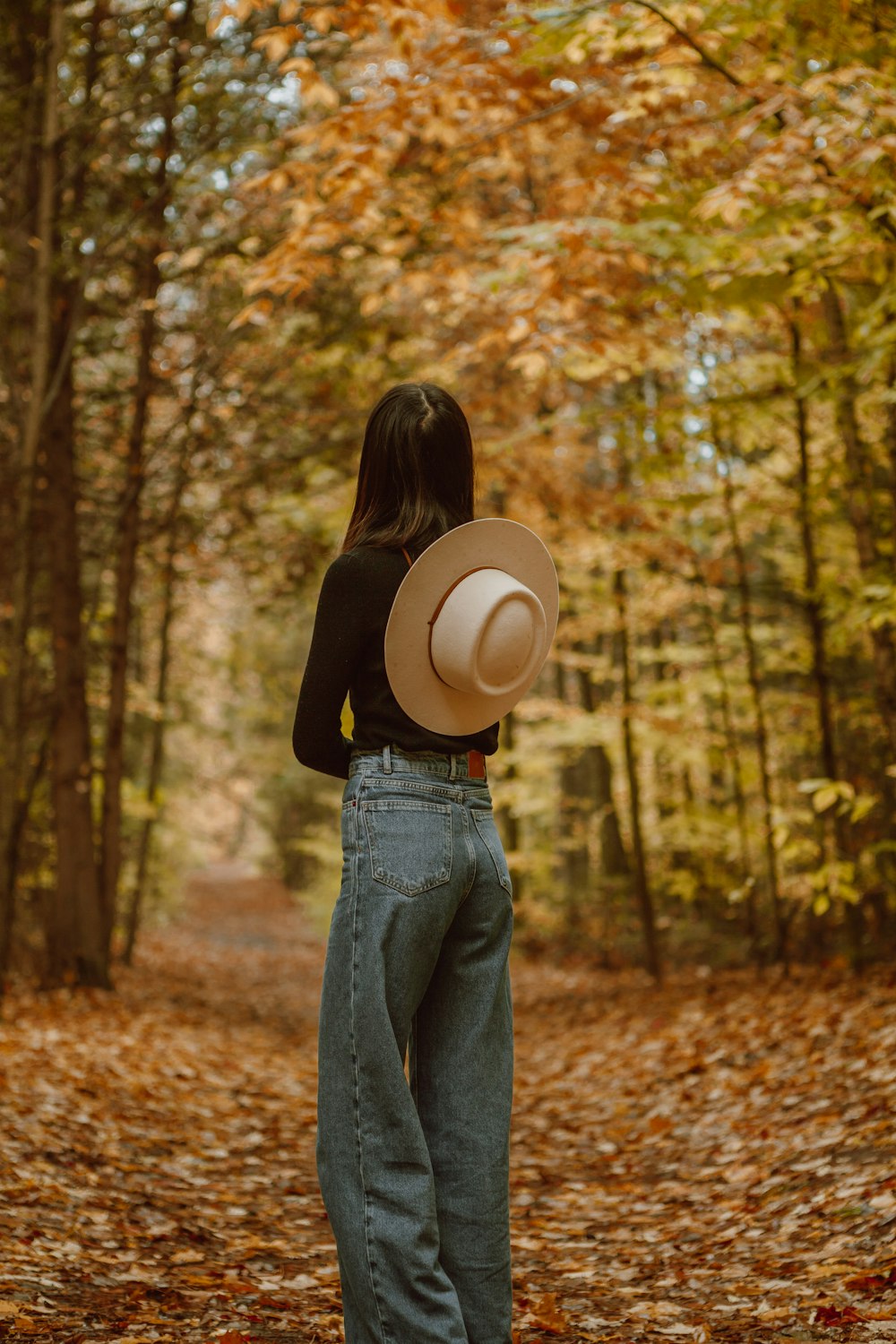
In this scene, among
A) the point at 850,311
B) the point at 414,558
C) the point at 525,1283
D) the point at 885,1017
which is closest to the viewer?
the point at 414,558

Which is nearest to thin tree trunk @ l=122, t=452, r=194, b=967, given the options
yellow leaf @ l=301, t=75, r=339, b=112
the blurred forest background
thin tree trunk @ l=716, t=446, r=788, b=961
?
the blurred forest background

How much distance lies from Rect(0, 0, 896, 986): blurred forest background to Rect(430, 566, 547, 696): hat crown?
11.4ft

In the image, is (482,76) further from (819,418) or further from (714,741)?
(714,741)

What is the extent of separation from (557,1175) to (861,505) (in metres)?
4.86

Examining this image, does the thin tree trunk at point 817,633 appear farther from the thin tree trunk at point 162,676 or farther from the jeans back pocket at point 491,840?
the jeans back pocket at point 491,840

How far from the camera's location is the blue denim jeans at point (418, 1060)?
7.52ft

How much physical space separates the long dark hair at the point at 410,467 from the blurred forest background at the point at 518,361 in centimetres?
325

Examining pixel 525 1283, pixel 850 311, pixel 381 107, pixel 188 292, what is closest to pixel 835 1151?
pixel 525 1283

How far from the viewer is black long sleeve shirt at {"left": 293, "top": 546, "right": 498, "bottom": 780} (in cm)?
244

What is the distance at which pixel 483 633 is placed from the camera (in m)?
2.45

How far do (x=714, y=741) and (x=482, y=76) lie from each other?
25.0 ft

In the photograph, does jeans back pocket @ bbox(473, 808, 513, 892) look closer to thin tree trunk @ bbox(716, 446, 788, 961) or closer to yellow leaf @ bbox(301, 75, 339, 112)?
yellow leaf @ bbox(301, 75, 339, 112)

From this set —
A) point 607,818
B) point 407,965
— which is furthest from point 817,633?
point 407,965

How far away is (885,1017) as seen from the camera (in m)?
6.39
